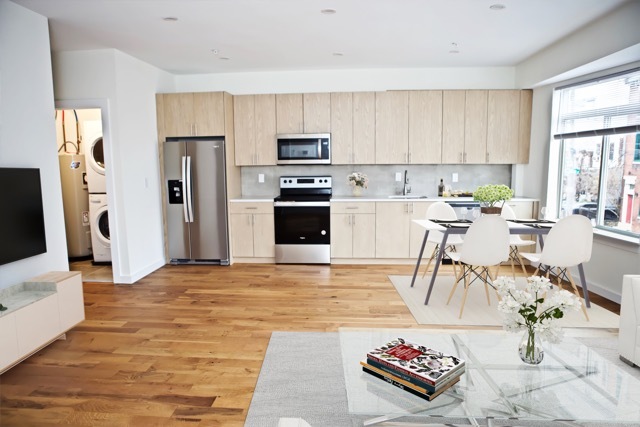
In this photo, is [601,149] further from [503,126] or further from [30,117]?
[30,117]

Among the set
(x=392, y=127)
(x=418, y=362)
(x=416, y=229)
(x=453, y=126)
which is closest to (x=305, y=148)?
(x=392, y=127)

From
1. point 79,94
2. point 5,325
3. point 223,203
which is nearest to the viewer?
point 5,325

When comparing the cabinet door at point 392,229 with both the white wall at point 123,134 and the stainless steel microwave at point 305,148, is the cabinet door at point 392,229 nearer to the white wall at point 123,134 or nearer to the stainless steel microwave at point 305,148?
the stainless steel microwave at point 305,148

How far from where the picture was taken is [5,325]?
2682 millimetres

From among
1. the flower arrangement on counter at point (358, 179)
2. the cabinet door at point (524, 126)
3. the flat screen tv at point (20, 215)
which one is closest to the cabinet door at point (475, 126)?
Result: the cabinet door at point (524, 126)

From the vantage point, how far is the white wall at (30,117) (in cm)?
321

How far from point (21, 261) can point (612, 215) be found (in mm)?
5598

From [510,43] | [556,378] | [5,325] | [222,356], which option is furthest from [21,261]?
[510,43]

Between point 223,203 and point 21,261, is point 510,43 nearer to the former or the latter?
point 223,203

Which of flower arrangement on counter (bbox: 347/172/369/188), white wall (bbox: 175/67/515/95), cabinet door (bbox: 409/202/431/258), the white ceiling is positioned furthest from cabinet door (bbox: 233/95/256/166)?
cabinet door (bbox: 409/202/431/258)

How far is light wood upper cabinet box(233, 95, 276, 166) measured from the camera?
19.3 feet

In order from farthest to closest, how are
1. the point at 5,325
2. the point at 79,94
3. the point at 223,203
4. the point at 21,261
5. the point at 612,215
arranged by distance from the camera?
the point at 223,203 → the point at 79,94 → the point at 612,215 → the point at 21,261 → the point at 5,325

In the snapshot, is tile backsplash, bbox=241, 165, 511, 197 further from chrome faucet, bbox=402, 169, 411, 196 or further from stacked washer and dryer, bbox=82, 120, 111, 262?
stacked washer and dryer, bbox=82, 120, 111, 262

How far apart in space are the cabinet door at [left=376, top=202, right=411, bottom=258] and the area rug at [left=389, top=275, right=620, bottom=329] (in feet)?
3.09
